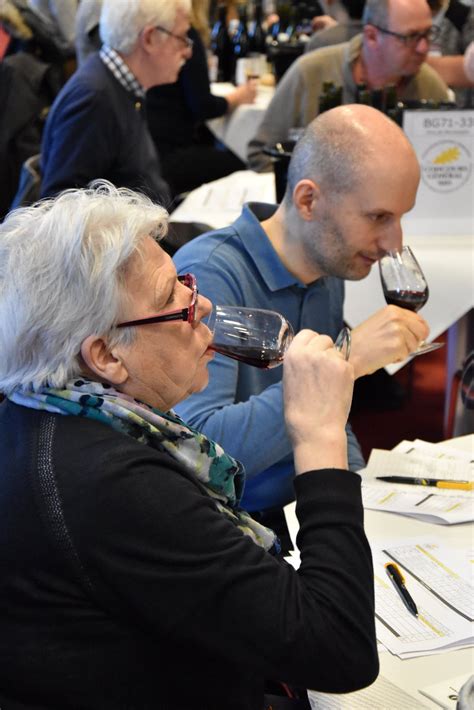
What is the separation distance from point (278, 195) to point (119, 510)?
2272 millimetres

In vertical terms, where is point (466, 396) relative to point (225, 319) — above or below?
below

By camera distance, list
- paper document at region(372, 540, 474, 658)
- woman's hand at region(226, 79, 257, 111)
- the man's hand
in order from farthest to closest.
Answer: woman's hand at region(226, 79, 257, 111)
the man's hand
paper document at region(372, 540, 474, 658)

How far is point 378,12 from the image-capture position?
13.5 ft

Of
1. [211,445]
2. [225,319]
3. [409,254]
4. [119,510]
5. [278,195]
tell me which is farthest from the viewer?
[278,195]

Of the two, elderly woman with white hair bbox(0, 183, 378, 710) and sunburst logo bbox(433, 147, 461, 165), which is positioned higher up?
elderly woman with white hair bbox(0, 183, 378, 710)

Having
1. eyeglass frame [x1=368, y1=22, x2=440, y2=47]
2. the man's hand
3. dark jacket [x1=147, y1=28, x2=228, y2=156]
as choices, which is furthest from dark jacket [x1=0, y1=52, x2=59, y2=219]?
the man's hand

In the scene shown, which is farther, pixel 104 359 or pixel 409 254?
pixel 409 254

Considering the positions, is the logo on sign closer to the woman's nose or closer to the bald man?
the bald man

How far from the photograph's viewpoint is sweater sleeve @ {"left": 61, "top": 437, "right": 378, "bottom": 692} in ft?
3.41

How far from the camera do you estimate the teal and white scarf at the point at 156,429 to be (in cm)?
113

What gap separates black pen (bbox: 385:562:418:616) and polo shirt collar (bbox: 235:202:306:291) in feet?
2.69

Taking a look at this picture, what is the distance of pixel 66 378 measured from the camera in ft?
3.78

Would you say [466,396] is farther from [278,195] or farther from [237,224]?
[278,195]

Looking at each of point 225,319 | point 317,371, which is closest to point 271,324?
point 225,319
